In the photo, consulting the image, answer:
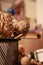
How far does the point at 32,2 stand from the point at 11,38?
138cm

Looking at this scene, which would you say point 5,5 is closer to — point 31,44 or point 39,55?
point 31,44

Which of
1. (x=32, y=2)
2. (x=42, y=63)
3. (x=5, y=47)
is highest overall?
(x=32, y=2)

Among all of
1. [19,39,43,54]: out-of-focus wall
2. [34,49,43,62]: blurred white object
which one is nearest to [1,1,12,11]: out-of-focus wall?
[19,39,43,54]: out-of-focus wall

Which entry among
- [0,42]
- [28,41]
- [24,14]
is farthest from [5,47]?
[24,14]

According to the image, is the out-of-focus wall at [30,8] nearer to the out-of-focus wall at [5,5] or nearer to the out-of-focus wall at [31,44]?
the out-of-focus wall at [5,5]

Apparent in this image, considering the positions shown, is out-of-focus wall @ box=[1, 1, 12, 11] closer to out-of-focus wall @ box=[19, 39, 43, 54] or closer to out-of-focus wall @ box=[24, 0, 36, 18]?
out-of-focus wall @ box=[24, 0, 36, 18]

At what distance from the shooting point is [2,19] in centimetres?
49

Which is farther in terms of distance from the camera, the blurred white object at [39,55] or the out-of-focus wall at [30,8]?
the out-of-focus wall at [30,8]

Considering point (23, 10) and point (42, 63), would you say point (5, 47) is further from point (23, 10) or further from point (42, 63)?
point (23, 10)

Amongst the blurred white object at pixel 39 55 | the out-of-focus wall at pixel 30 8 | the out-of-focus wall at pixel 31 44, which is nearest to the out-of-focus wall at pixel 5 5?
the out-of-focus wall at pixel 30 8

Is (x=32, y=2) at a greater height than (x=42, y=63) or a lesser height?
greater

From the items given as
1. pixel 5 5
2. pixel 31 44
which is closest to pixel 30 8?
pixel 5 5

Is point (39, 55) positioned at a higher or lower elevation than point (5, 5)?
lower

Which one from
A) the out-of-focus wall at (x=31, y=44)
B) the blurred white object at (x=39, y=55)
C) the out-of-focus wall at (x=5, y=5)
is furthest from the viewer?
the out-of-focus wall at (x=5, y=5)
